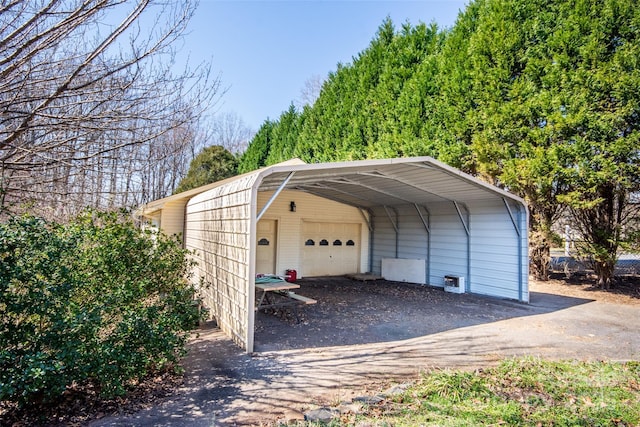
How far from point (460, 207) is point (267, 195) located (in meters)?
5.47

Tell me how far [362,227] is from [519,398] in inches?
379

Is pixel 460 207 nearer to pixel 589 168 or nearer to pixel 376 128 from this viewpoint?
pixel 589 168

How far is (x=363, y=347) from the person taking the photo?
5.16 m

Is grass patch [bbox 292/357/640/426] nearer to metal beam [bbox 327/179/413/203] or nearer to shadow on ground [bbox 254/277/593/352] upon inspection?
shadow on ground [bbox 254/277/593/352]

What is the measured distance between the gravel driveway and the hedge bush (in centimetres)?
49

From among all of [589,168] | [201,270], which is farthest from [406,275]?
[201,270]

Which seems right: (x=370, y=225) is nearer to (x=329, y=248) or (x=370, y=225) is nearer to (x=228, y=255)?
(x=329, y=248)

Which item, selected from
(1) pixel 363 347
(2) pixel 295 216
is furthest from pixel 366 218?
(1) pixel 363 347

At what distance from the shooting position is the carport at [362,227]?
536 cm

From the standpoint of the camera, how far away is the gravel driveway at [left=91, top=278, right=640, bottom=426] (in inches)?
137

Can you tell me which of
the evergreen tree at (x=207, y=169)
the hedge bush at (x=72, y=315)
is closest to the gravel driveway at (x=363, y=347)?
the hedge bush at (x=72, y=315)

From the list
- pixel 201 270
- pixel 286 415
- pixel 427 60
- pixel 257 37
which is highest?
pixel 427 60

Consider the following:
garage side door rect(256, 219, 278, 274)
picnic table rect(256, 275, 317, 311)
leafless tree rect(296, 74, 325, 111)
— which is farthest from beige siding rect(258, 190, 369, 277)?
leafless tree rect(296, 74, 325, 111)

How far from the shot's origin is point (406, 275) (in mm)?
11266
